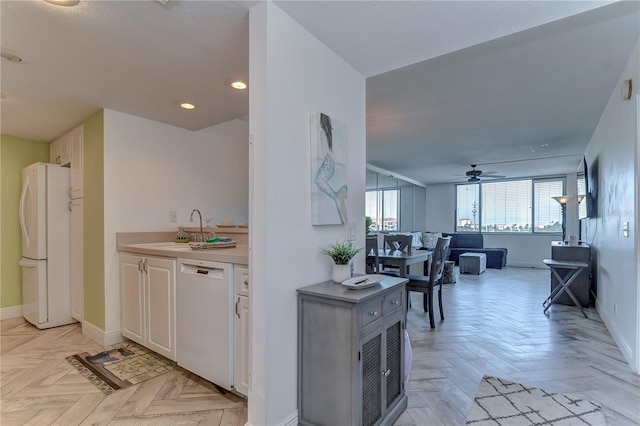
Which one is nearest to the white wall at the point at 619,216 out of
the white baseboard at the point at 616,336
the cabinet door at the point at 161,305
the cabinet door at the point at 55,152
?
the white baseboard at the point at 616,336

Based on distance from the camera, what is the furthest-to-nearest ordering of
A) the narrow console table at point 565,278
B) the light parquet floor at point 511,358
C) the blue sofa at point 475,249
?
the blue sofa at point 475,249 → the narrow console table at point 565,278 → the light parquet floor at point 511,358

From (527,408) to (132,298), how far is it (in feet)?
10.5

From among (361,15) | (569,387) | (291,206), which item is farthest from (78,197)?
(569,387)

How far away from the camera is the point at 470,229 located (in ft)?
32.9

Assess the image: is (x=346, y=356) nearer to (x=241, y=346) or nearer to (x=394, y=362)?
(x=394, y=362)

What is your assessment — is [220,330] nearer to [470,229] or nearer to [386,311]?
[386,311]

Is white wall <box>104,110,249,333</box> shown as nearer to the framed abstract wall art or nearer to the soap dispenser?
the soap dispenser

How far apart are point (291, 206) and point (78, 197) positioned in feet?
10.2

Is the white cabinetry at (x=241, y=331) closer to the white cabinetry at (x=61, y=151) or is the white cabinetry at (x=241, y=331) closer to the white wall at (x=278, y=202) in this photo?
the white wall at (x=278, y=202)

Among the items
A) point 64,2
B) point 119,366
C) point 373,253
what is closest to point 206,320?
point 119,366

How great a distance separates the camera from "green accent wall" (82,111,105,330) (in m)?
3.23

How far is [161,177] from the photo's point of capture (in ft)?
12.0

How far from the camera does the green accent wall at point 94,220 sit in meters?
3.23

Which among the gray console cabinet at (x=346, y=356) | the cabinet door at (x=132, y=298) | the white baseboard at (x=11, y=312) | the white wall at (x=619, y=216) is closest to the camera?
the gray console cabinet at (x=346, y=356)
